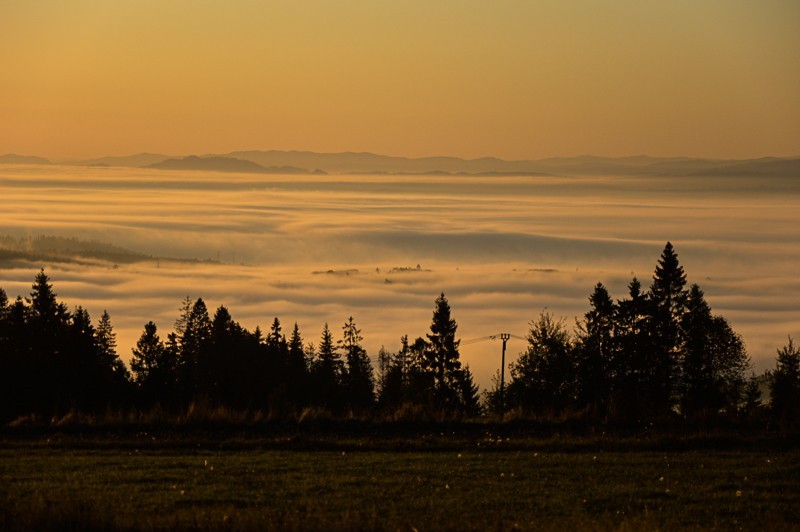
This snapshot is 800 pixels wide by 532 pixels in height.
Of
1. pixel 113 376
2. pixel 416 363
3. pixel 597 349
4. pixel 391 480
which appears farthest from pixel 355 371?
pixel 391 480

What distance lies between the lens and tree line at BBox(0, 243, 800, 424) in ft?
234

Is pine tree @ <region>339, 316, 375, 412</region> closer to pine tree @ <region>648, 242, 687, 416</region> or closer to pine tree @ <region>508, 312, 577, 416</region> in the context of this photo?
pine tree @ <region>508, 312, 577, 416</region>

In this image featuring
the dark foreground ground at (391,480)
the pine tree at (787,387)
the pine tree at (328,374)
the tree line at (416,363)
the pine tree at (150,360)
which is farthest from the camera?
the pine tree at (328,374)

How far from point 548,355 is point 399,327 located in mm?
101645

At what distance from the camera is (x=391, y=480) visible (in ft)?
76.2

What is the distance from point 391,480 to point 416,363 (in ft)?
280

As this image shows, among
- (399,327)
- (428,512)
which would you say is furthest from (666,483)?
(399,327)

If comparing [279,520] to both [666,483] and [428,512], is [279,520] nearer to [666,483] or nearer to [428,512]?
[428,512]

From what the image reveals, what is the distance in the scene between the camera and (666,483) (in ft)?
74.9

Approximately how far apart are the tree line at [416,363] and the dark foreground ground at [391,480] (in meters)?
28.9

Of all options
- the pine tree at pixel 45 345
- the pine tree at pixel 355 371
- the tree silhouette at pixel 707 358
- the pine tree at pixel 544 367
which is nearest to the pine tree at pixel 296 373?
the pine tree at pixel 355 371

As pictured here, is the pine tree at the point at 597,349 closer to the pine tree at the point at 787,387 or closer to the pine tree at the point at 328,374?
the pine tree at the point at 787,387

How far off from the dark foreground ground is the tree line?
28.9 m

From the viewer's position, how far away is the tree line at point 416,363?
71312 mm
